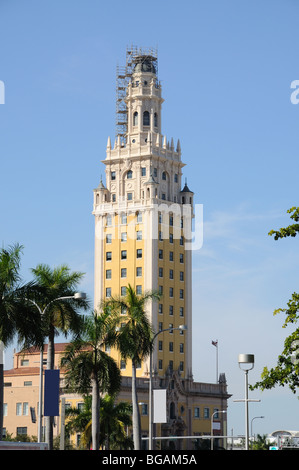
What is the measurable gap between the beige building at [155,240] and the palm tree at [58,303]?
85.1m

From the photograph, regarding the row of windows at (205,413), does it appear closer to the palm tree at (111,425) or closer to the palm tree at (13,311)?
the palm tree at (111,425)

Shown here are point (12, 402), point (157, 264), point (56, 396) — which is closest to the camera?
point (56, 396)

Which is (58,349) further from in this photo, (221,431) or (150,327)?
(150,327)

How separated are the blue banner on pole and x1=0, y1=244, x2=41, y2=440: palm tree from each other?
8.04 ft

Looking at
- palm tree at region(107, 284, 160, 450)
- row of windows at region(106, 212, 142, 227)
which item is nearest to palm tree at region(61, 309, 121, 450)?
palm tree at region(107, 284, 160, 450)

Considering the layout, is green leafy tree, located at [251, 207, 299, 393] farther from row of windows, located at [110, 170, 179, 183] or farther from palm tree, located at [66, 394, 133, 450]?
row of windows, located at [110, 170, 179, 183]

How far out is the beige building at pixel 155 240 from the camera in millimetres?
145375

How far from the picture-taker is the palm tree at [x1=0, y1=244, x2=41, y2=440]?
44.8 metres

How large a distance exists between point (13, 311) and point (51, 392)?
4143 millimetres

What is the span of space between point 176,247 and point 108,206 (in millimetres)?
12078

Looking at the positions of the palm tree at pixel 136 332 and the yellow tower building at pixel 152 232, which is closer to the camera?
the palm tree at pixel 136 332

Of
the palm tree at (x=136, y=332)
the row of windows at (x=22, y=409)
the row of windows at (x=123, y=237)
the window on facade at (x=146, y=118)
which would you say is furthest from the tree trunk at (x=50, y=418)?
the window on facade at (x=146, y=118)
